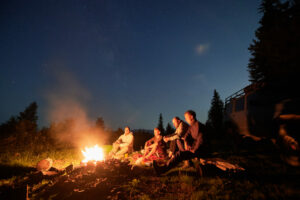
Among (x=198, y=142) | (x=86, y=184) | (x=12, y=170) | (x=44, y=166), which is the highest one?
(x=198, y=142)

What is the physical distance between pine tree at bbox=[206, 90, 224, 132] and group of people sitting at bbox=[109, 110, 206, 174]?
21.5 m

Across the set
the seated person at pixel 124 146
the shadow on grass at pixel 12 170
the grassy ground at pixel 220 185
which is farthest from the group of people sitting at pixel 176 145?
the shadow on grass at pixel 12 170

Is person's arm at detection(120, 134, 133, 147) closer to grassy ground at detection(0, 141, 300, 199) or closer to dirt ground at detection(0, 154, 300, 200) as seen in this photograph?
dirt ground at detection(0, 154, 300, 200)

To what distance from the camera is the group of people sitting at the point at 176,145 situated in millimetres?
3397

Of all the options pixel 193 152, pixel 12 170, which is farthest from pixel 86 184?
pixel 12 170

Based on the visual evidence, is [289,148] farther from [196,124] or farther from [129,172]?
[129,172]

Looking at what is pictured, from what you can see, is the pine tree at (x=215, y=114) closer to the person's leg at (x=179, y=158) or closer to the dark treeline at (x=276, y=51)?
the dark treeline at (x=276, y=51)

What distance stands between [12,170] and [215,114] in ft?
97.7

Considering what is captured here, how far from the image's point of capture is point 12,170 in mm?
5711

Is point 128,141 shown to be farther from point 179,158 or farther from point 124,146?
point 179,158

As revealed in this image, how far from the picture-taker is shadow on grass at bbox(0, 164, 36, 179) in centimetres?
537

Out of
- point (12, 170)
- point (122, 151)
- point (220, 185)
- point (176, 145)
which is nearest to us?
point (220, 185)

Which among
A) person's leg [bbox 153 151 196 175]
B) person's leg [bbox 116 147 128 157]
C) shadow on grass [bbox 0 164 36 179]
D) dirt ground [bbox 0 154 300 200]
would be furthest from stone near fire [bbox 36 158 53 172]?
person's leg [bbox 153 151 196 175]

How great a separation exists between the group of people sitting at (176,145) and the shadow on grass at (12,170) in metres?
3.65
